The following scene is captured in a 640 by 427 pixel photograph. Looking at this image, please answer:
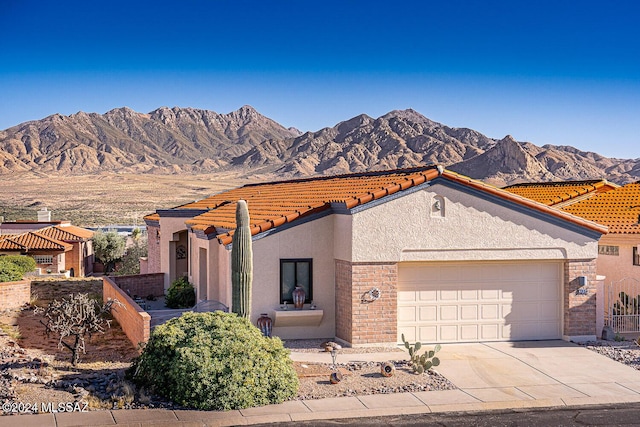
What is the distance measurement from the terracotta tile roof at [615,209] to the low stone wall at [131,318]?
1402cm

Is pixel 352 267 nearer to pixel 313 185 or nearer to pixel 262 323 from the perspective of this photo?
pixel 262 323

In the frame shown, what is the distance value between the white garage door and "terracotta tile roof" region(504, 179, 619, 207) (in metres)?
7.13

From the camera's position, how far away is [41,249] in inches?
1715

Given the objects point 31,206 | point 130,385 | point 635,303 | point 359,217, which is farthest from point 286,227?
point 31,206

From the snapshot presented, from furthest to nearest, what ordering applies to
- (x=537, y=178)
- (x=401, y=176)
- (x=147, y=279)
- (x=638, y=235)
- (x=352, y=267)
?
(x=537, y=178), (x=147, y=279), (x=638, y=235), (x=401, y=176), (x=352, y=267)

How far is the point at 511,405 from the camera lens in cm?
1418

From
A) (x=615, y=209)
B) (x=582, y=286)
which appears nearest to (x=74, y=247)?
(x=615, y=209)

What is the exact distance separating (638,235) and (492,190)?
6.48m

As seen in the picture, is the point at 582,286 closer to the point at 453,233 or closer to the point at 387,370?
the point at 453,233

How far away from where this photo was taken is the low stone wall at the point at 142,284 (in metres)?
28.0

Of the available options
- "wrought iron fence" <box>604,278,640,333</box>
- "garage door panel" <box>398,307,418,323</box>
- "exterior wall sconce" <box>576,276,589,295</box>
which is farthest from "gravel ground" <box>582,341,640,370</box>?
"garage door panel" <box>398,307,418,323</box>

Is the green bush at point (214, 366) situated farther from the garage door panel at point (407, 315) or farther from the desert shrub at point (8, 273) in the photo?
the desert shrub at point (8, 273)

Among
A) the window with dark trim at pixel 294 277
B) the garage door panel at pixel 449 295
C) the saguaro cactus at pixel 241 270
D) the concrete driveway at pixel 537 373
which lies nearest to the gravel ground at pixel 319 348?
the window with dark trim at pixel 294 277

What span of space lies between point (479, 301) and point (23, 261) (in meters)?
26.3
